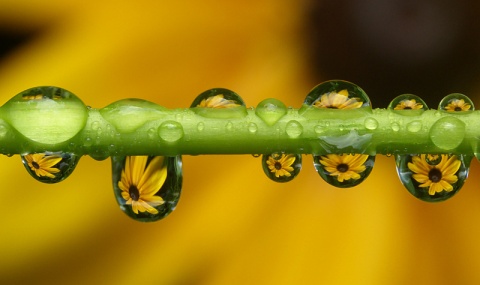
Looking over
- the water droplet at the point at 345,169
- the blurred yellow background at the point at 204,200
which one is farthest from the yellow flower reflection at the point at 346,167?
the blurred yellow background at the point at 204,200

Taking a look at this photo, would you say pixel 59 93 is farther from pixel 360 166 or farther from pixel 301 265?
pixel 301 265

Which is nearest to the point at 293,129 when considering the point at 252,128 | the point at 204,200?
the point at 252,128

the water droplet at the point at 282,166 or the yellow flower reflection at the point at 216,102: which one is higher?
the yellow flower reflection at the point at 216,102

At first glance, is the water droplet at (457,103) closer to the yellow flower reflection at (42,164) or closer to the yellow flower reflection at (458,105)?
the yellow flower reflection at (458,105)

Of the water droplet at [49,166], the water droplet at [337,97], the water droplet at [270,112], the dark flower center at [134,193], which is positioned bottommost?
the dark flower center at [134,193]

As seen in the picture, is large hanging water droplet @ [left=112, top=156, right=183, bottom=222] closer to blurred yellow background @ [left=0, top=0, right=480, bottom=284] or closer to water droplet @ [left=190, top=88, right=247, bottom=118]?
water droplet @ [left=190, top=88, right=247, bottom=118]

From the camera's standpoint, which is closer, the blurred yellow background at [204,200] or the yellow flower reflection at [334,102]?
the yellow flower reflection at [334,102]

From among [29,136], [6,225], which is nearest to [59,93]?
[29,136]
